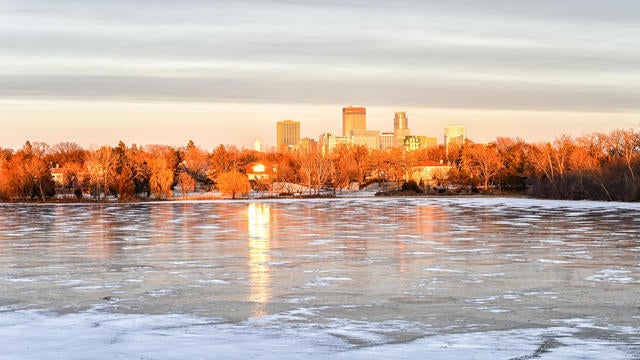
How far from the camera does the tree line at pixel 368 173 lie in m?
61.7

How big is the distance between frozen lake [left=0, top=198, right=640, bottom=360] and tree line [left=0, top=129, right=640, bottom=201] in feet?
122

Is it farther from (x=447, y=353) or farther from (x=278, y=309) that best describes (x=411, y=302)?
(x=447, y=353)

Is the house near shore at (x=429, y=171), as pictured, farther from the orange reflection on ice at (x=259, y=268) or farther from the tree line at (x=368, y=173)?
the orange reflection on ice at (x=259, y=268)

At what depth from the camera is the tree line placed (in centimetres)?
6172

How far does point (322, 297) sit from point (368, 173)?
97.9 metres

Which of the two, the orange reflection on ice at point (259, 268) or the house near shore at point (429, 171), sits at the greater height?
the house near shore at point (429, 171)

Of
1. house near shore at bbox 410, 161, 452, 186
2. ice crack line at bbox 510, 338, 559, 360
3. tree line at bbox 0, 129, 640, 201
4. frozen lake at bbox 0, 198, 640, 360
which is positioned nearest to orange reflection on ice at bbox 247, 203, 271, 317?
frozen lake at bbox 0, 198, 640, 360

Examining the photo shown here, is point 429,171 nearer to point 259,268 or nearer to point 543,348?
point 259,268

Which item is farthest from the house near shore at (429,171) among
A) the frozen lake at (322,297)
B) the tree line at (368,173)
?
the frozen lake at (322,297)

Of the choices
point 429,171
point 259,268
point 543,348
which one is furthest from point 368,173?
point 543,348

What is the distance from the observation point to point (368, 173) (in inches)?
4358

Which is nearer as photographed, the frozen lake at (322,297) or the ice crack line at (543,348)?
the ice crack line at (543,348)

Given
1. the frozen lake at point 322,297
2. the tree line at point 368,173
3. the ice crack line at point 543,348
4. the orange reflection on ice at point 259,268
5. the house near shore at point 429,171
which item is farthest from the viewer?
the house near shore at point 429,171

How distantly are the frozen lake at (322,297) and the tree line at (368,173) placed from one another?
37.3 m
